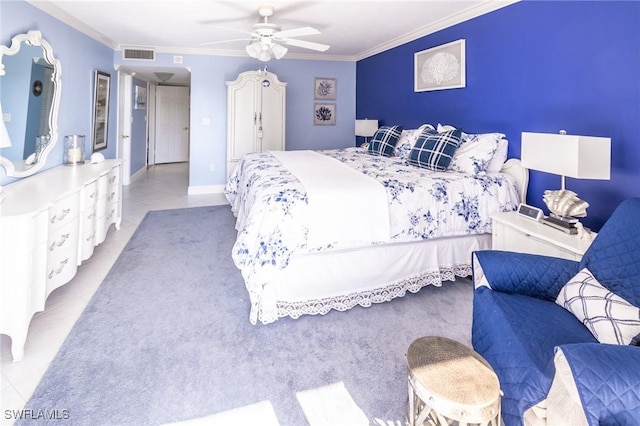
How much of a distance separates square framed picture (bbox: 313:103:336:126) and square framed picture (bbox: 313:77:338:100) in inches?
5.8

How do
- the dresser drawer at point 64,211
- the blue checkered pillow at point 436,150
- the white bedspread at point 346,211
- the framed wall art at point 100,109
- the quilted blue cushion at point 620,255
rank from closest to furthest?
the quilted blue cushion at point 620,255 < the dresser drawer at point 64,211 < the white bedspread at point 346,211 < the blue checkered pillow at point 436,150 < the framed wall art at point 100,109

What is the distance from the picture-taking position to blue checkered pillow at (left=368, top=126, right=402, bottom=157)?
13.6 ft

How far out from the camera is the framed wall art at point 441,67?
3658 mm

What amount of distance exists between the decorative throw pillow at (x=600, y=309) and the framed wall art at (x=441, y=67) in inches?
108

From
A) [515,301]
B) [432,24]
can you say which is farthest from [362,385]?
[432,24]

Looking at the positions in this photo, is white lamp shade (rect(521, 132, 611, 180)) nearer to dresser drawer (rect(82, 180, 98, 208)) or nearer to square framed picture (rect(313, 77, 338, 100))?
dresser drawer (rect(82, 180, 98, 208))

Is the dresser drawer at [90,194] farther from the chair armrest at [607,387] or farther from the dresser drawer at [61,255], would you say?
the chair armrest at [607,387]

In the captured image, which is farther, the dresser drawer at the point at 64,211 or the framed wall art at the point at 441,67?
the framed wall art at the point at 441,67

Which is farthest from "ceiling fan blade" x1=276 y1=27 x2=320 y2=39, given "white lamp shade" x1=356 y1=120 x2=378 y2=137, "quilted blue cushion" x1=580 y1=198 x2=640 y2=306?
"quilted blue cushion" x1=580 y1=198 x2=640 y2=306

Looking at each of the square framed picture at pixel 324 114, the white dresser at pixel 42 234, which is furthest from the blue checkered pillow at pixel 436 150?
the square framed picture at pixel 324 114

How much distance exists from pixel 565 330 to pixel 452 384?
1.96 ft

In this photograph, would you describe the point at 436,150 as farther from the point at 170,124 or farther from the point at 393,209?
the point at 170,124

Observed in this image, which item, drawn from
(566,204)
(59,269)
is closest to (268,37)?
(59,269)

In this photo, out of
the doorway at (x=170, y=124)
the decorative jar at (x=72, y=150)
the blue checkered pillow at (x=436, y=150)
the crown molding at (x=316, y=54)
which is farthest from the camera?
the doorway at (x=170, y=124)
